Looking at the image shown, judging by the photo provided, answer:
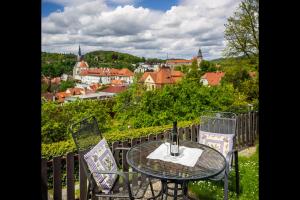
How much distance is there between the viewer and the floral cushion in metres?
3.90

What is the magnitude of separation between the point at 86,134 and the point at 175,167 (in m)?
1.02

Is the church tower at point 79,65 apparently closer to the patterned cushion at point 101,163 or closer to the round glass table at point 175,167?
the patterned cushion at point 101,163

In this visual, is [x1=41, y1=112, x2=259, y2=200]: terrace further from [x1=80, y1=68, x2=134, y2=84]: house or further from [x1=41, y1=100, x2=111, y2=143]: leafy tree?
[x1=80, y1=68, x2=134, y2=84]: house

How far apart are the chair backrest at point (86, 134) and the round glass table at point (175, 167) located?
0.45 meters

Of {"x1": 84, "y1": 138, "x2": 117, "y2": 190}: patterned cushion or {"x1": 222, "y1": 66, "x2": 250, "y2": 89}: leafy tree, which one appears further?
{"x1": 222, "y1": 66, "x2": 250, "y2": 89}: leafy tree

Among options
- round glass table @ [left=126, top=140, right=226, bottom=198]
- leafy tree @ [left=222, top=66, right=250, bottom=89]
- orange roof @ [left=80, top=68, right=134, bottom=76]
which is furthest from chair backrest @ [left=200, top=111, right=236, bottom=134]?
orange roof @ [left=80, top=68, right=134, bottom=76]

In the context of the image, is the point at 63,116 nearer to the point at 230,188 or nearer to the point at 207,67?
the point at 230,188

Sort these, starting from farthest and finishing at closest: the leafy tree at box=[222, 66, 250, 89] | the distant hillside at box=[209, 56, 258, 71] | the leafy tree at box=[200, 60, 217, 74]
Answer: the leafy tree at box=[200, 60, 217, 74] → the distant hillside at box=[209, 56, 258, 71] → the leafy tree at box=[222, 66, 250, 89]

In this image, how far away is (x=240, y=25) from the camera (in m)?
15.8

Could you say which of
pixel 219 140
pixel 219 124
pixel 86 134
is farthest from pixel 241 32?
pixel 86 134

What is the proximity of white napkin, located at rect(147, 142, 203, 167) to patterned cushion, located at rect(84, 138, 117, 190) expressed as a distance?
1.54ft

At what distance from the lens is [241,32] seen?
629 inches

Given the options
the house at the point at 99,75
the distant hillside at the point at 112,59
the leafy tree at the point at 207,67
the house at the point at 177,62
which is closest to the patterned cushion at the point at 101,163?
the leafy tree at the point at 207,67
